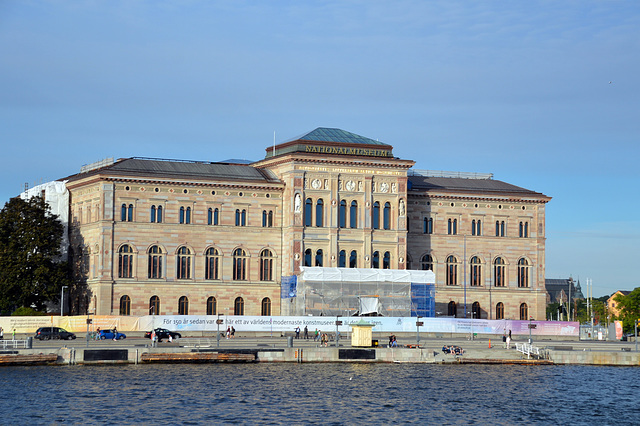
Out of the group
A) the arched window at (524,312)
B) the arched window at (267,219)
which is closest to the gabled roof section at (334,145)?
the arched window at (267,219)

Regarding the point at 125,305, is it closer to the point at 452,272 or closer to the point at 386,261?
the point at 386,261

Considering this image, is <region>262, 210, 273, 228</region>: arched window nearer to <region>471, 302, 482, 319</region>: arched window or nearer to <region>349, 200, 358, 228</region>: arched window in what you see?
<region>349, 200, 358, 228</region>: arched window

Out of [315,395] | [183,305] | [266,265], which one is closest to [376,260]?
[266,265]

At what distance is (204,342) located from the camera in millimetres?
99250

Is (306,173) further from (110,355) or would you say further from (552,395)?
(552,395)

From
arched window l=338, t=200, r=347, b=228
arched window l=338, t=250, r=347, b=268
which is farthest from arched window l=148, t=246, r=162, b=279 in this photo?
arched window l=338, t=200, r=347, b=228

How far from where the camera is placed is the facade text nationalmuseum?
117 m

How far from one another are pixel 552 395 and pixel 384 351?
18.8m

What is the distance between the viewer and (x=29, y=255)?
4754 inches

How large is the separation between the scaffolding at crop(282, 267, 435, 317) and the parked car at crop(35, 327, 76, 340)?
25.2m

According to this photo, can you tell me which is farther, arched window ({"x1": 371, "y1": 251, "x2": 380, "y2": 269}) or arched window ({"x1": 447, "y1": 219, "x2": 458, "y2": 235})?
arched window ({"x1": 447, "y1": 219, "x2": 458, "y2": 235})

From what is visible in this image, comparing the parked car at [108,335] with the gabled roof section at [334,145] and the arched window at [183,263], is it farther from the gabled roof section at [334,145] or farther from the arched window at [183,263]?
the gabled roof section at [334,145]

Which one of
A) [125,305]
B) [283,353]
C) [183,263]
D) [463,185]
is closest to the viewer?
[283,353]

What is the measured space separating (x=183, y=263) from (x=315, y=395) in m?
48.8
